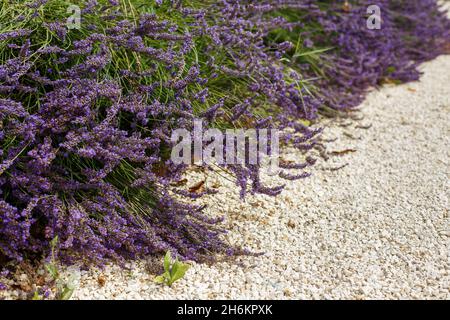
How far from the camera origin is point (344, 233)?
2400 millimetres

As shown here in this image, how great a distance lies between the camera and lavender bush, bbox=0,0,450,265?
6.57ft

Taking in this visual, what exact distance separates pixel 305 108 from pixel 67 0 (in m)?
1.29

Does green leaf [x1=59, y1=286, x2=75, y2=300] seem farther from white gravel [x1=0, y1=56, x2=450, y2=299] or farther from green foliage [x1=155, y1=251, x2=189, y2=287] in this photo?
green foliage [x1=155, y1=251, x2=189, y2=287]

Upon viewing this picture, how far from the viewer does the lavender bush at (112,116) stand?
2.00 m

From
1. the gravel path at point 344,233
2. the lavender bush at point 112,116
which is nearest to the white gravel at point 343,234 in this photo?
the gravel path at point 344,233

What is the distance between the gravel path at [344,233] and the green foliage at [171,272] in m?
0.03

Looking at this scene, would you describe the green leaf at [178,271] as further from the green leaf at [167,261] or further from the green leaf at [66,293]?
the green leaf at [66,293]

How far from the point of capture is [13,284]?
1.99 meters

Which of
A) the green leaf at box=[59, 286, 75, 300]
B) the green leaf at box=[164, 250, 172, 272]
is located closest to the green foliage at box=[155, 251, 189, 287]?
the green leaf at box=[164, 250, 172, 272]

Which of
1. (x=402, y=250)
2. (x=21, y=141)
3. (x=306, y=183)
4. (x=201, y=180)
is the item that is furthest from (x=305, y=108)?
(x=21, y=141)

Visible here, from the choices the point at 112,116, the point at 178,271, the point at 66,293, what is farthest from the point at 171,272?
the point at 112,116

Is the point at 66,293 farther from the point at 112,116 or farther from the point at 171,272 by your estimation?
the point at 112,116
